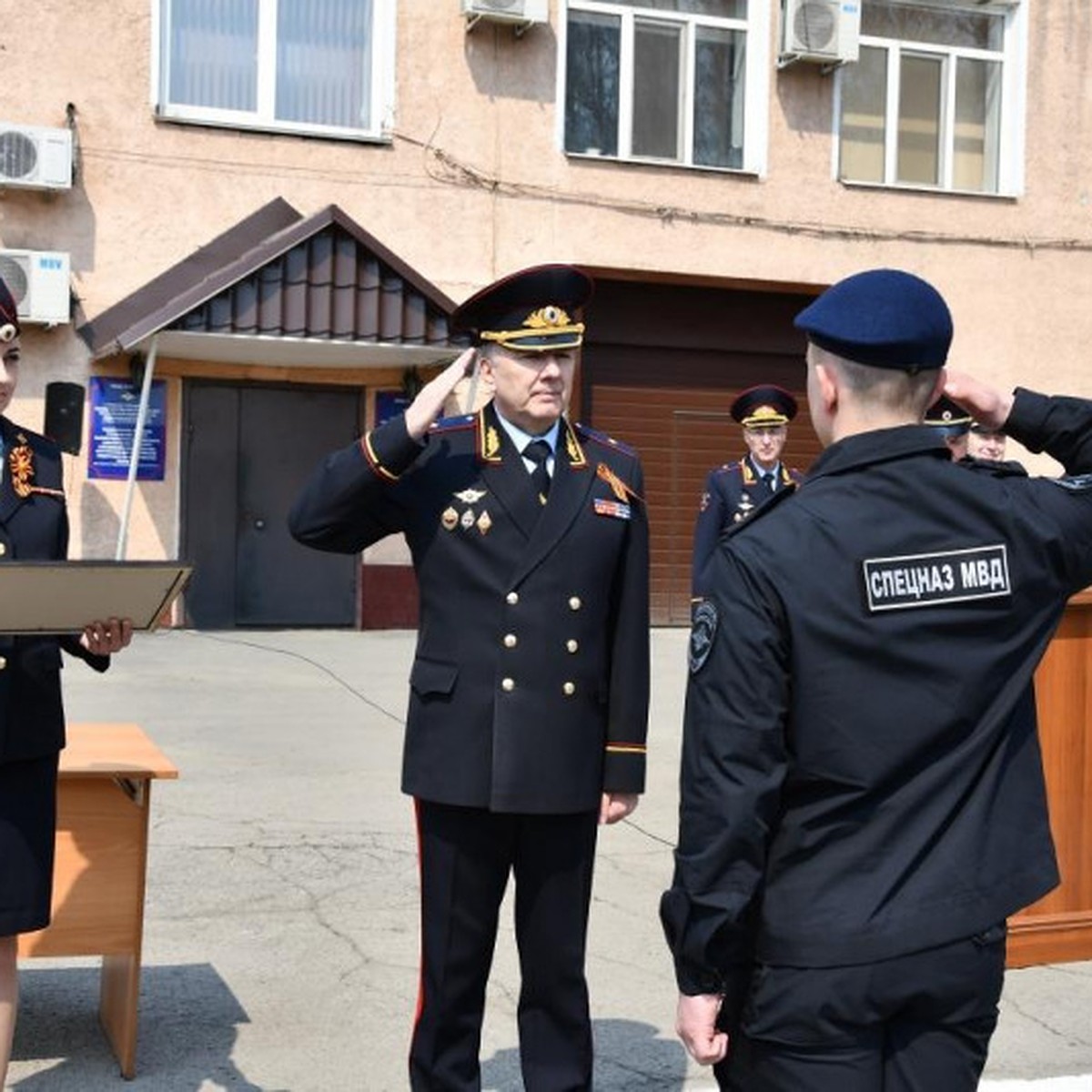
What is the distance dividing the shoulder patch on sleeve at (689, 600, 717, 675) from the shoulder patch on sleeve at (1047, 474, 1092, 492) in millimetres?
628

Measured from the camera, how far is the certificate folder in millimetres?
3334

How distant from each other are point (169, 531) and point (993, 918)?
45.0ft

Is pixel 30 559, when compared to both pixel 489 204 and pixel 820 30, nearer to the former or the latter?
pixel 489 204

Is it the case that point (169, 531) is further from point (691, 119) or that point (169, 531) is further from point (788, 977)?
point (788, 977)

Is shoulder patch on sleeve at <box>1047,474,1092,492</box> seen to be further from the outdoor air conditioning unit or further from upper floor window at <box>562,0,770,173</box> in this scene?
upper floor window at <box>562,0,770,173</box>

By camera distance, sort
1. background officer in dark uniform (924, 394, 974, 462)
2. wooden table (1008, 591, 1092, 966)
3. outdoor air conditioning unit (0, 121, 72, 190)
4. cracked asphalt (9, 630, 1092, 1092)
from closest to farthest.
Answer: background officer in dark uniform (924, 394, 974, 462)
cracked asphalt (9, 630, 1092, 1092)
wooden table (1008, 591, 1092, 966)
outdoor air conditioning unit (0, 121, 72, 190)

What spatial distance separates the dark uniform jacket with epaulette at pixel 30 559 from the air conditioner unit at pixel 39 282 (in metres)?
11.3

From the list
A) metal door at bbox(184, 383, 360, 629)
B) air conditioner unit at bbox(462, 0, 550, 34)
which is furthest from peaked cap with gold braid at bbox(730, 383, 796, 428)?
air conditioner unit at bbox(462, 0, 550, 34)

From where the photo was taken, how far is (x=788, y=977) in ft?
8.18

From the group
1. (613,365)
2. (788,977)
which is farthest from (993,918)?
(613,365)

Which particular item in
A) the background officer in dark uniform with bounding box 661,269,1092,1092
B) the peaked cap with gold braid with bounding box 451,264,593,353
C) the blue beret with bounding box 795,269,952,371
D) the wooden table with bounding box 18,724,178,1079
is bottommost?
the wooden table with bounding box 18,724,178,1079

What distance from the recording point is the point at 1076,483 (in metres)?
2.76

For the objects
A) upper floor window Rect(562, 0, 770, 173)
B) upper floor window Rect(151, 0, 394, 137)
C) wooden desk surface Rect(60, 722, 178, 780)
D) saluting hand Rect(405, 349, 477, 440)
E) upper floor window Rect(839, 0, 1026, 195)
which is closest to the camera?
saluting hand Rect(405, 349, 477, 440)

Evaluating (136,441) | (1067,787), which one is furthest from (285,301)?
(1067,787)
